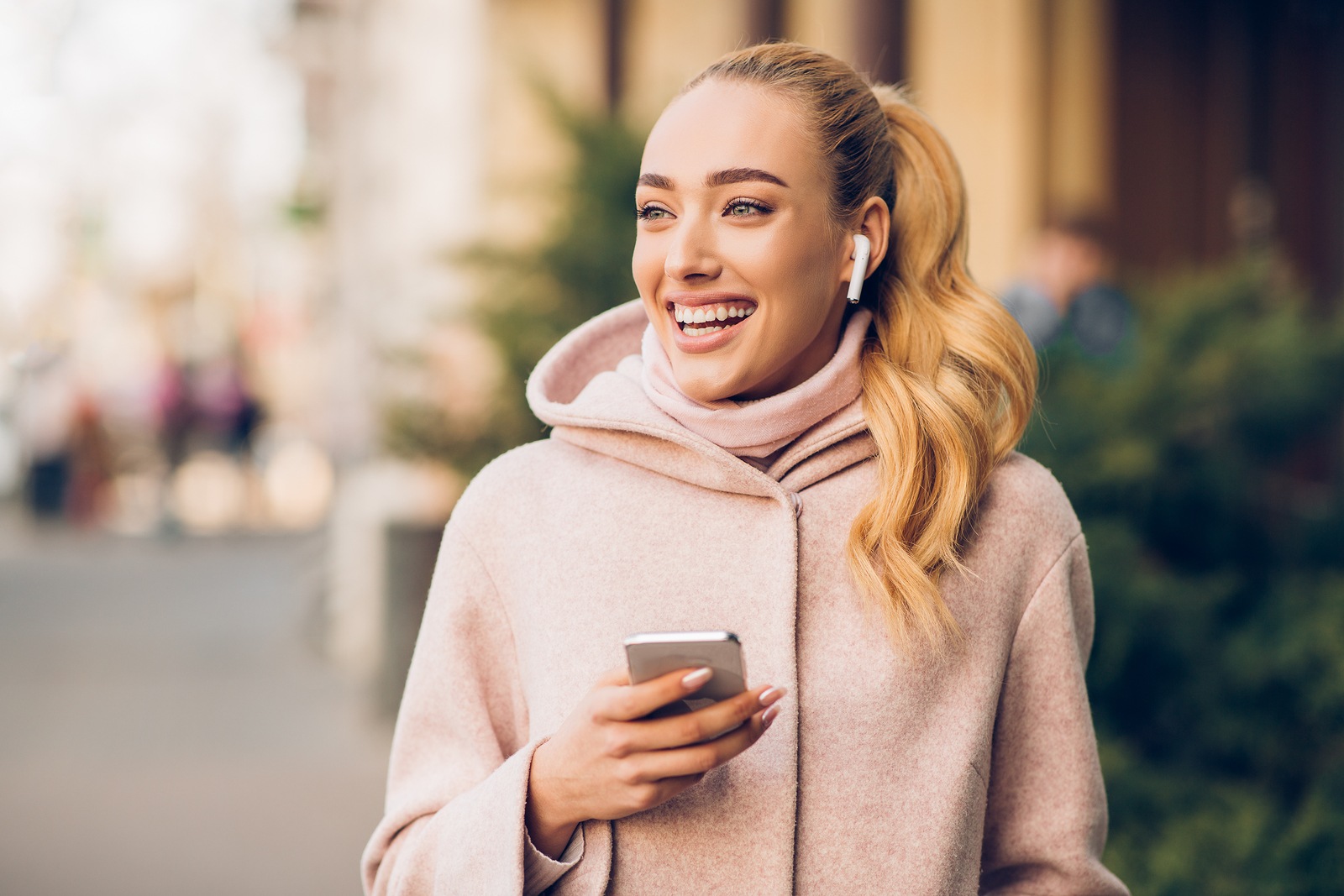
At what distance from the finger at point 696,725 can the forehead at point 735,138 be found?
66 centimetres

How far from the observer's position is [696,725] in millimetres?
1499

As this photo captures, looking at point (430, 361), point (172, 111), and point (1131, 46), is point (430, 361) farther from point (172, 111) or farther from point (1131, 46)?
point (172, 111)

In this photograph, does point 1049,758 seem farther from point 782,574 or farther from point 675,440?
point 675,440

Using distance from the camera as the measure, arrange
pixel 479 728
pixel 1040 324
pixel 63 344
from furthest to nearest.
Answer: pixel 63 344 → pixel 1040 324 → pixel 479 728

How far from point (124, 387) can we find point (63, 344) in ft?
7.72

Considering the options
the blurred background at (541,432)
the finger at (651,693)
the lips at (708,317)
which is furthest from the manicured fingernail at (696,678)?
the blurred background at (541,432)

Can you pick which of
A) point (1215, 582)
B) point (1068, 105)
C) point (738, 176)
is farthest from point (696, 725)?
point (1068, 105)

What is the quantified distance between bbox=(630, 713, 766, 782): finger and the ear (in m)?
0.69

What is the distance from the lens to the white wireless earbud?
6.14 ft

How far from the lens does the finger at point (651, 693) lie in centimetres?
147

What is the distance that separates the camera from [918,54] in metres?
7.75

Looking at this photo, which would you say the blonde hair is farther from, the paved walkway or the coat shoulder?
the paved walkway

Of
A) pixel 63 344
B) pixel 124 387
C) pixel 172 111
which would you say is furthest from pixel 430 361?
pixel 172 111

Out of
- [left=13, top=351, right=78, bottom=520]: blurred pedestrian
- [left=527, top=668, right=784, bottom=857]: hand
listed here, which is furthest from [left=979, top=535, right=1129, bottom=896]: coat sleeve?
[left=13, top=351, right=78, bottom=520]: blurred pedestrian
